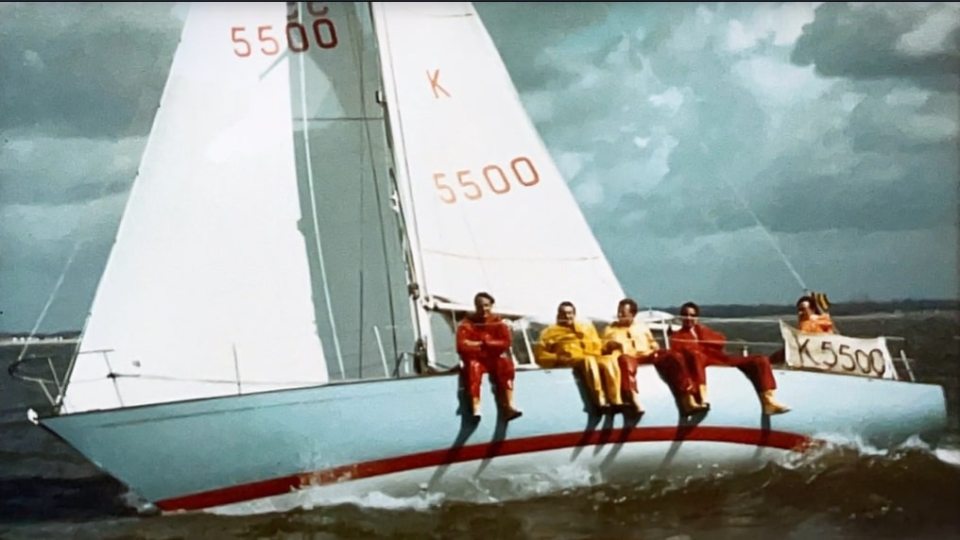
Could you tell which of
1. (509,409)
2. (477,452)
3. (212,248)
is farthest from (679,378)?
(212,248)

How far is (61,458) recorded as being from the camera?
3180 mm

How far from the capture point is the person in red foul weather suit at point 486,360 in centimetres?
329

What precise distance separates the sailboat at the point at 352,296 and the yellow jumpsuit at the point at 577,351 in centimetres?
5

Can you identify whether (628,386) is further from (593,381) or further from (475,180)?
(475,180)

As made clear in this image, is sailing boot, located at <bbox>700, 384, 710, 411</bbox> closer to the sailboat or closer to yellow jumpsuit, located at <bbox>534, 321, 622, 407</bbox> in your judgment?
the sailboat

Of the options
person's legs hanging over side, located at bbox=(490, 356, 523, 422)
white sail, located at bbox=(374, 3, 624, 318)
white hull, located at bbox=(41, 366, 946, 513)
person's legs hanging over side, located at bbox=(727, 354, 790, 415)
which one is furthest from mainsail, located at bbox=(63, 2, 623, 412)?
person's legs hanging over side, located at bbox=(727, 354, 790, 415)

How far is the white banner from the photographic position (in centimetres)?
359

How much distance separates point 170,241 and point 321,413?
67 cm

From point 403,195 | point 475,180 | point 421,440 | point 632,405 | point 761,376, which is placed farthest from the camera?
point 475,180

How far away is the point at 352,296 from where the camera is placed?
Result: 3613mm

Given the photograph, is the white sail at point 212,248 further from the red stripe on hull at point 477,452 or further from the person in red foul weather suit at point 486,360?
the person in red foul weather suit at point 486,360

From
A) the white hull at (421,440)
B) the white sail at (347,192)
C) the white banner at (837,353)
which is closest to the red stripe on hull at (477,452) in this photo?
the white hull at (421,440)

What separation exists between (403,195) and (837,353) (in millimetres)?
1384

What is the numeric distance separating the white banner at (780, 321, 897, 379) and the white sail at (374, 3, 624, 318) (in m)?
0.55
